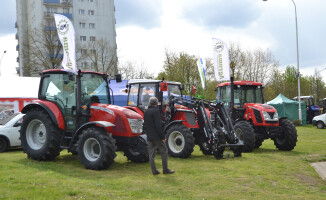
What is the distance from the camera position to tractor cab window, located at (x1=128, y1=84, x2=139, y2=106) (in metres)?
12.5

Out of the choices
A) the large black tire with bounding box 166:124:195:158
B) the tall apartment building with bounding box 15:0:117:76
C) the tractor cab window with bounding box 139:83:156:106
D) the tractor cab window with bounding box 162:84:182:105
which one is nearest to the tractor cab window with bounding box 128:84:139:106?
the tractor cab window with bounding box 139:83:156:106

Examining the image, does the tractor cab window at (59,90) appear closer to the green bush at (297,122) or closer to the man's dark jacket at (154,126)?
the man's dark jacket at (154,126)

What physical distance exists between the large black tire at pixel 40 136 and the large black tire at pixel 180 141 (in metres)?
3.51

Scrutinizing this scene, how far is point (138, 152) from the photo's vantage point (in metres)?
9.68

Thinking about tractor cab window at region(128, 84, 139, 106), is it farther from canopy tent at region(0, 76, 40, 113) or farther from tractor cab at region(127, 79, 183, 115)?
canopy tent at region(0, 76, 40, 113)

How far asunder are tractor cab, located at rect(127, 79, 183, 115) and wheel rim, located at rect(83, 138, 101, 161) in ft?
11.4

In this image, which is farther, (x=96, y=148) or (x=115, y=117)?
(x=115, y=117)

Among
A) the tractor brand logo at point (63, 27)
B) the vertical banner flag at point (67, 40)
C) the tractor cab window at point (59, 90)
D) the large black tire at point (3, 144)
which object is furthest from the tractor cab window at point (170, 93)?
the large black tire at point (3, 144)

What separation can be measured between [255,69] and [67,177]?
41.1m

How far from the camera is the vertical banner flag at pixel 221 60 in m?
16.4

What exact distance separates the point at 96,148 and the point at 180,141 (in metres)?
3.13

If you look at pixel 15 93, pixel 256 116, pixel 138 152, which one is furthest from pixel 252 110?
pixel 15 93

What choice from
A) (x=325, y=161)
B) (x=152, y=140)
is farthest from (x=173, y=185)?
(x=325, y=161)

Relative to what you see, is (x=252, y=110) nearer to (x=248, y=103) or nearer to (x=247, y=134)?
(x=248, y=103)
